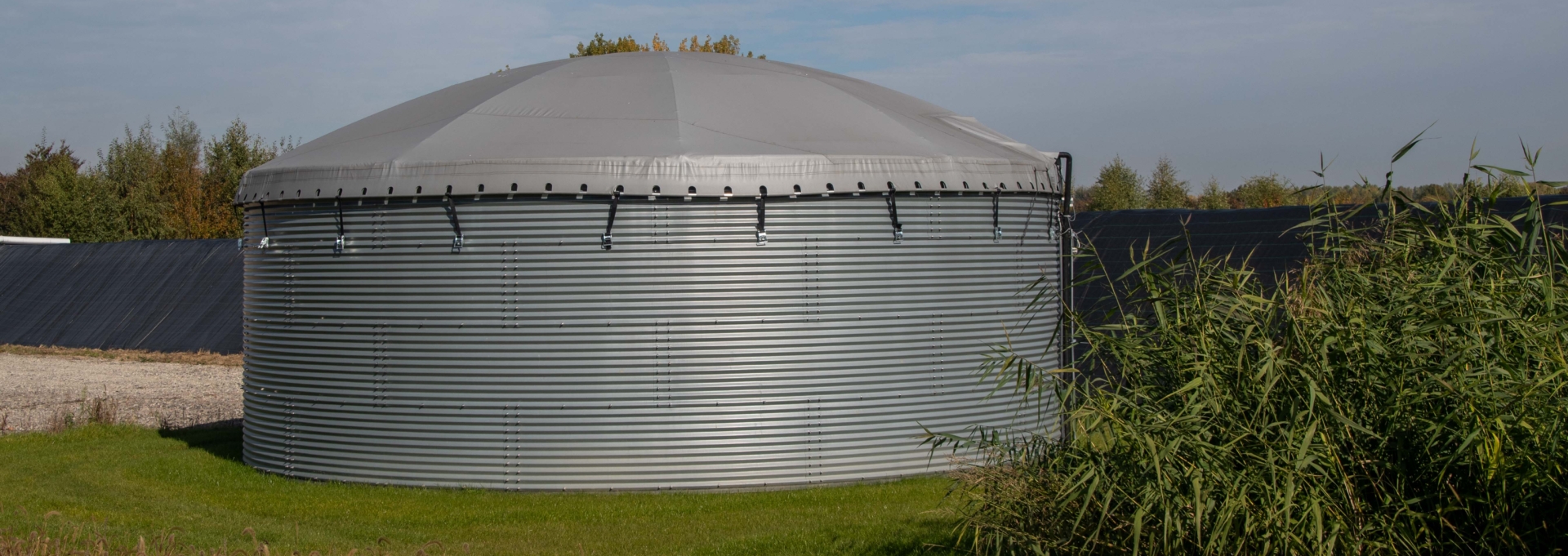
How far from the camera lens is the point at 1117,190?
146 feet

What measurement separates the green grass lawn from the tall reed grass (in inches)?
75.1

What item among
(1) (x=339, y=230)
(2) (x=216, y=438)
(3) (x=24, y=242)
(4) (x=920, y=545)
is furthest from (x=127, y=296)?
(4) (x=920, y=545)

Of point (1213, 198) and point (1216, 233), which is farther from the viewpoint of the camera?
point (1213, 198)

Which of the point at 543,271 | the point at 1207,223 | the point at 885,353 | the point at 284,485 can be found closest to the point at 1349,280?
the point at 885,353

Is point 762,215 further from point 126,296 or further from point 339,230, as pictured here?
point 126,296

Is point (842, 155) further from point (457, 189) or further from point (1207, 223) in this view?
point (1207, 223)

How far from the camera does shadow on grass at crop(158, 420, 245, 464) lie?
1114cm

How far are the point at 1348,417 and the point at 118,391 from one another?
17943 mm

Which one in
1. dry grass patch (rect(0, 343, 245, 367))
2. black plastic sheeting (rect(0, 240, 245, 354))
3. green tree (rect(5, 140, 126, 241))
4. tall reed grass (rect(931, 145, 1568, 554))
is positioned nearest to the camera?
tall reed grass (rect(931, 145, 1568, 554))

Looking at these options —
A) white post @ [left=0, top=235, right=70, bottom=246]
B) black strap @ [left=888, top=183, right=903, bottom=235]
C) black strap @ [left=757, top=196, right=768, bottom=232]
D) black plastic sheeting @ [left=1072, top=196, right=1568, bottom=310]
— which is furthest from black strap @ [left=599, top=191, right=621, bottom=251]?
white post @ [left=0, top=235, right=70, bottom=246]

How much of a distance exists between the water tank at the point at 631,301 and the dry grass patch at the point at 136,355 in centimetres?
1402

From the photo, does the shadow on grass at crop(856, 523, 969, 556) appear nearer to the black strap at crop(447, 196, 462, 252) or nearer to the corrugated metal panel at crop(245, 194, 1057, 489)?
the corrugated metal panel at crop(245, 194, 1057, 489)

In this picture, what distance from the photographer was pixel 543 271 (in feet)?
28.7

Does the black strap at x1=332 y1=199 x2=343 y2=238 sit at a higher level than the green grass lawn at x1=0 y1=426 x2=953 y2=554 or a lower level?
higher
